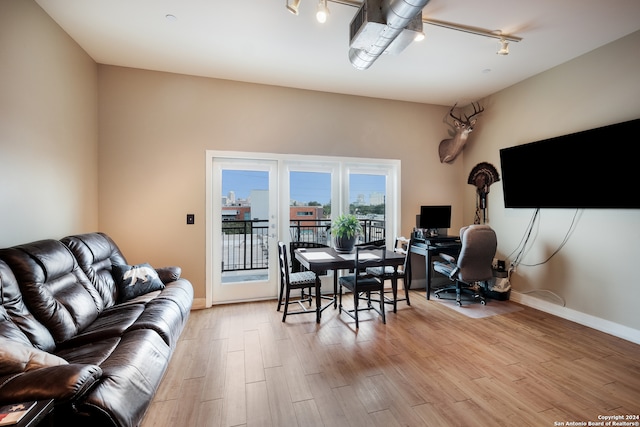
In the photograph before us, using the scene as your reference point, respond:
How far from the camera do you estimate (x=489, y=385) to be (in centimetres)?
207

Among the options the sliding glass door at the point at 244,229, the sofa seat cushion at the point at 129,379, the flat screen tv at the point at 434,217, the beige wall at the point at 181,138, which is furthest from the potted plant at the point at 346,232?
the sofa seat cushion at the point at 129,379

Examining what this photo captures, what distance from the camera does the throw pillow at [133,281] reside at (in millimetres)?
2586

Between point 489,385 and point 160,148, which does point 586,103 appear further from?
point 160,148

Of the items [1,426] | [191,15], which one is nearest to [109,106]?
[191,15]

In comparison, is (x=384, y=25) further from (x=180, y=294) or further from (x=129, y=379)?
(x=180, y=294)

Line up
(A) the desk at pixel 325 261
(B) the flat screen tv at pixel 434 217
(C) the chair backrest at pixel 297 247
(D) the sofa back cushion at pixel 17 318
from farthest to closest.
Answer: (B) the flat screen tv at pixel 434 217
(C) the chair backrest at pixel 297 247
(A) the desk at pixel 325 261
(D) the sofa back cushion at pixel 17 318

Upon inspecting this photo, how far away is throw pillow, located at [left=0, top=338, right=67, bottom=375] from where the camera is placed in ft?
3.95

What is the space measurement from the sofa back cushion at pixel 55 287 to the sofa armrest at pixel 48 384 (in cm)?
73

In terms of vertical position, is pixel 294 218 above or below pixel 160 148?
below

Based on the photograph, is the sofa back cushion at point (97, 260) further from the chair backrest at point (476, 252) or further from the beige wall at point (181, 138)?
the chair backrest at point (476, 252)

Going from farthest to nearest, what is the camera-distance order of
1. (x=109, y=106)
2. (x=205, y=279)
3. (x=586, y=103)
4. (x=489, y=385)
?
1. (x=205, y=279)
2. (x=109, y=106)
3. (x=586, y=103)
4. (x=489, y=385)

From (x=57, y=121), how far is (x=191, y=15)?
5.13 ft

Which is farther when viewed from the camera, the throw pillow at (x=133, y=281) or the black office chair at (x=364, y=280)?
the black office chair at (x=364, y=280)

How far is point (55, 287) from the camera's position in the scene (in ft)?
6.43
